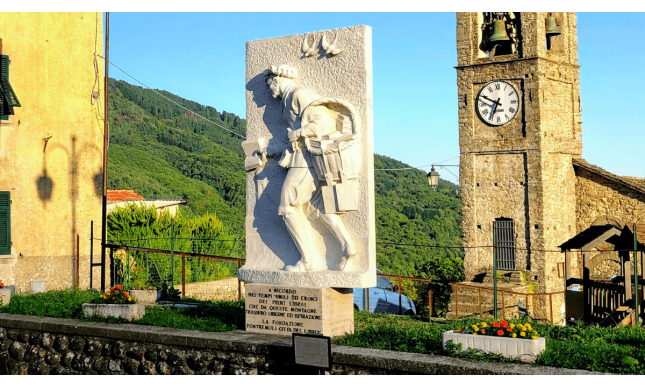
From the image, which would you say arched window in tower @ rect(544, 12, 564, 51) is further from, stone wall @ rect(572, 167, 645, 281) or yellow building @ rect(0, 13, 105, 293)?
yellow building @ rect(0, 13, 105, 293)

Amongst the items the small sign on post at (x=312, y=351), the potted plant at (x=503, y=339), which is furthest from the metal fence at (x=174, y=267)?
the potted plant at (x=503, y=339)

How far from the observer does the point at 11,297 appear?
11.6m

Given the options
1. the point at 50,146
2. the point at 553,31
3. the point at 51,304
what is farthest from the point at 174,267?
the point at 553,31

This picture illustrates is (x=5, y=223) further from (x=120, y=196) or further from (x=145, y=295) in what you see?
(x=120, y=196)

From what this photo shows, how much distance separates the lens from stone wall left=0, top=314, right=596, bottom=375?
22.0 ft

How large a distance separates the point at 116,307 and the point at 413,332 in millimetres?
3870

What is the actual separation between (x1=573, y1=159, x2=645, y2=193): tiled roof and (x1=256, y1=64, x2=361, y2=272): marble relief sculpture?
957 inches

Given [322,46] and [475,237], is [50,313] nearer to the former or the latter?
[322,46]

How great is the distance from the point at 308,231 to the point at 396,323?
5.90 ft

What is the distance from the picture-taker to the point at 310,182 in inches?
335

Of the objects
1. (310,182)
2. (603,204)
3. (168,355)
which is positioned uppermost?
(603,204)

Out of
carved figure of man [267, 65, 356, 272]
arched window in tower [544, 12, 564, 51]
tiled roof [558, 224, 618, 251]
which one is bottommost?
tiled roof [558, 224, 618, 251]

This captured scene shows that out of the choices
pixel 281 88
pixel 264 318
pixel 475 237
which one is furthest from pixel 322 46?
pixel 475 237

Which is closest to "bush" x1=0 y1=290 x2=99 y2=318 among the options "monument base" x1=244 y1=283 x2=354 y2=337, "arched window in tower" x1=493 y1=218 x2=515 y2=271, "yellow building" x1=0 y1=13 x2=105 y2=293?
"monument base" x1=244 y1=283 x2=354 y2=337
